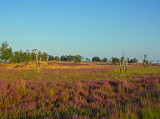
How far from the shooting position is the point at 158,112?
12.0 ft

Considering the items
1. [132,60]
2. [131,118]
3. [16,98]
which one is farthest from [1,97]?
[132,60]

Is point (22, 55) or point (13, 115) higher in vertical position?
point (22, 55)

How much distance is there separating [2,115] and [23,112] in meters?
0.60

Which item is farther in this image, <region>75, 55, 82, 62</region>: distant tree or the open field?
<region>75, 55, 82, 62</region>: distant tree

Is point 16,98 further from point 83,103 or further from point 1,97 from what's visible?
point 83,103

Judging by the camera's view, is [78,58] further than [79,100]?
Yes

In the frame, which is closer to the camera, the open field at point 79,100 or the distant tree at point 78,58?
the open field at point 79,100

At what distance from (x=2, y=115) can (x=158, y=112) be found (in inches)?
178

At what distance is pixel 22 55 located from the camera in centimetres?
7188

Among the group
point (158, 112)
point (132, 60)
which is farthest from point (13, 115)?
point (132, 60)

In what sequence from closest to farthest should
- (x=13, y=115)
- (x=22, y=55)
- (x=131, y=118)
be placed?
(x=131, y=118) < (x=13, y=115) < (x=22, y=55)

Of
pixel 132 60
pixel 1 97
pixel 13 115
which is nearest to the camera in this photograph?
pixel 13 115

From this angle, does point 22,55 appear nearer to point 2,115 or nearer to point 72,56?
point 72,56

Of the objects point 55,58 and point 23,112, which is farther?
point 55,58
